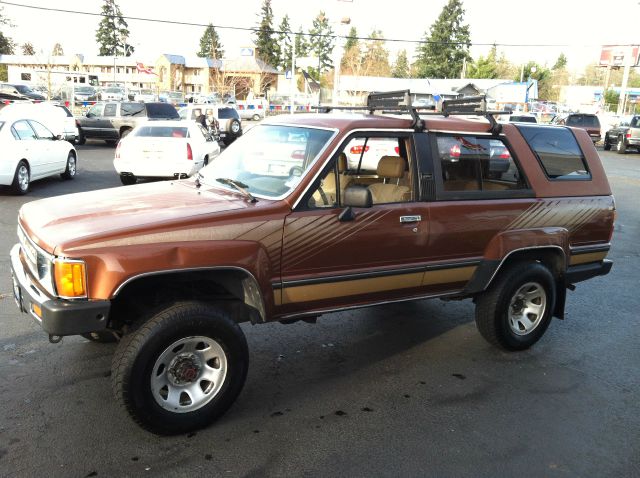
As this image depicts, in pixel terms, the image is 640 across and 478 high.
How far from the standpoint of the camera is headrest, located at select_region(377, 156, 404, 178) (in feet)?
14.6

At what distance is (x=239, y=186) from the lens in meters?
4.18

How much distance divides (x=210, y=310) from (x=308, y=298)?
731mm

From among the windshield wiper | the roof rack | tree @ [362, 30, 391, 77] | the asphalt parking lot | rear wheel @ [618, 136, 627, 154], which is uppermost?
tree @ [362, 30, 391, 77]

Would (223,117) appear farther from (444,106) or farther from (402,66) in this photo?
(402,66)

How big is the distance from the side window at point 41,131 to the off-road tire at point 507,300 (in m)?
11.0

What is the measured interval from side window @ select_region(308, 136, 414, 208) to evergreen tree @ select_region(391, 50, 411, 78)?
87300 millimetres

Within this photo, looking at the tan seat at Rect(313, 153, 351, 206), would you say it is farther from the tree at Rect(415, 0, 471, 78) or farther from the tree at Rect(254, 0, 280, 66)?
the tree at Rect(254, 0, 280, 66)

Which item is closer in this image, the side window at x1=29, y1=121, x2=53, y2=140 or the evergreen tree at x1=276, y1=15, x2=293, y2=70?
the side window at x1=29, y1=121, x2=53, y2=140

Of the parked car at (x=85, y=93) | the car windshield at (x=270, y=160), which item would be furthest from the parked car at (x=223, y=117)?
the parked car at (x=85, y=93)

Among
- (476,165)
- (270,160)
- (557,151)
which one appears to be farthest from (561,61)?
(270,160)

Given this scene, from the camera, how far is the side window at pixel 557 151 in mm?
5000

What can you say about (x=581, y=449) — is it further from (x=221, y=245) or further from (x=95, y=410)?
(x=95, y=410)

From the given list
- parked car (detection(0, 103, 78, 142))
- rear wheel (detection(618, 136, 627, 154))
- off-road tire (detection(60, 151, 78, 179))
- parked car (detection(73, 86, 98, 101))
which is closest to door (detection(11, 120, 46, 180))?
off-road tire (detection(60, 151, 78, 179))

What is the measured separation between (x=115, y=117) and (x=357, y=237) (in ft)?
70.3
